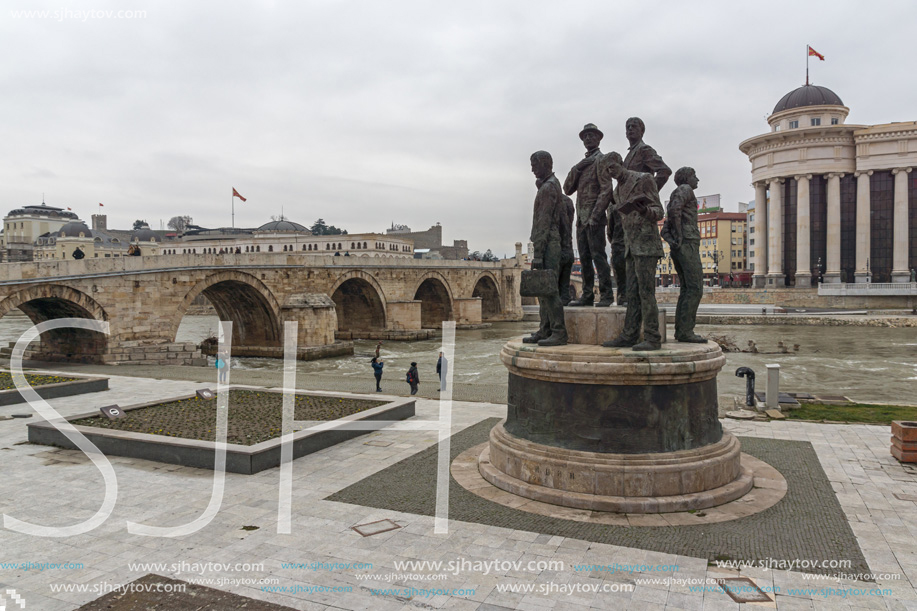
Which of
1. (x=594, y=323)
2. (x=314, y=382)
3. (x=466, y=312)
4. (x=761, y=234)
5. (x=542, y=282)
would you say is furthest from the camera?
(x=761, y=234)

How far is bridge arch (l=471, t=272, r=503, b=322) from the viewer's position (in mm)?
52906

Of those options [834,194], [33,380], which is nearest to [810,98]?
[834,194]

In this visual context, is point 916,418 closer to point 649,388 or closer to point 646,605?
point 649,388

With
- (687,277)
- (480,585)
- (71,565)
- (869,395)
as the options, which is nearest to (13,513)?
(71,565)

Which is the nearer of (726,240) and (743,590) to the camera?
(743,590)

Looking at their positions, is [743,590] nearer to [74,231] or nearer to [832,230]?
[832,230]

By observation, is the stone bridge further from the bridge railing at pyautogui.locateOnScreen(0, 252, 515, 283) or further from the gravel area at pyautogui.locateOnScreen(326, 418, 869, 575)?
the gravel area at pyautogui.locateOnScreen(326, 418, 869, 575)

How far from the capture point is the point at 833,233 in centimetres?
5141

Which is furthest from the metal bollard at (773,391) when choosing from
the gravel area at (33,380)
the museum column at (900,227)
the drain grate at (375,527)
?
the museum column at (900,227)

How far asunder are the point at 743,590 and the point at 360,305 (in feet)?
116

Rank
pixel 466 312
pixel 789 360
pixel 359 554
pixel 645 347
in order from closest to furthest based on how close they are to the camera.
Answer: pixel 359 554, pixel 645 347, pixel 789 360, pixel 466 312

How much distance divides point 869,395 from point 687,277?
12837mm

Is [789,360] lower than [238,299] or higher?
lower

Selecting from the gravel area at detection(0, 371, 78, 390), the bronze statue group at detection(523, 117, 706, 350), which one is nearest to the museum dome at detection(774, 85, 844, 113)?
the bronze statue group at detection(523, 117, 706, 350)
